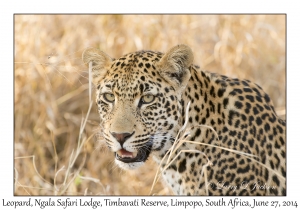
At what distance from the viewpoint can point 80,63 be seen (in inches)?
390

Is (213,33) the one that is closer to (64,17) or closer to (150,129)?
(64,17)

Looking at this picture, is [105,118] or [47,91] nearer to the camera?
[105,118]

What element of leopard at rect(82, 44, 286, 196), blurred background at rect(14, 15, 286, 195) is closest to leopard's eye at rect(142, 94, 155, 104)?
leopard at rect(82, 44, 286, 196)

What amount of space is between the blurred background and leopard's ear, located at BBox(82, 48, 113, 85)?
349 centimetres

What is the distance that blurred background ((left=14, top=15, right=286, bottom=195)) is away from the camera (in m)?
9.88

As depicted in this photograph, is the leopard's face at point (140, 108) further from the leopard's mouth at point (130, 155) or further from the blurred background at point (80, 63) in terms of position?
the blurred background at point (80, 63)

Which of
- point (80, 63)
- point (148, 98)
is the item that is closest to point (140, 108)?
point (148, 98)

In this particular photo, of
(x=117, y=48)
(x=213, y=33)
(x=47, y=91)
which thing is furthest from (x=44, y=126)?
(x=213, y=33)

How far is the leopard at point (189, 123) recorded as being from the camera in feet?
18.7

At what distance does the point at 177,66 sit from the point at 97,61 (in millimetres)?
800

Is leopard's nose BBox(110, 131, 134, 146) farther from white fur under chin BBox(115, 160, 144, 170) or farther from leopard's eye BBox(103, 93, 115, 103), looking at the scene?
leopard's eye BBox(103, 93, 115, 103)

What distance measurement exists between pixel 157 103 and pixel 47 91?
4.55 metres
